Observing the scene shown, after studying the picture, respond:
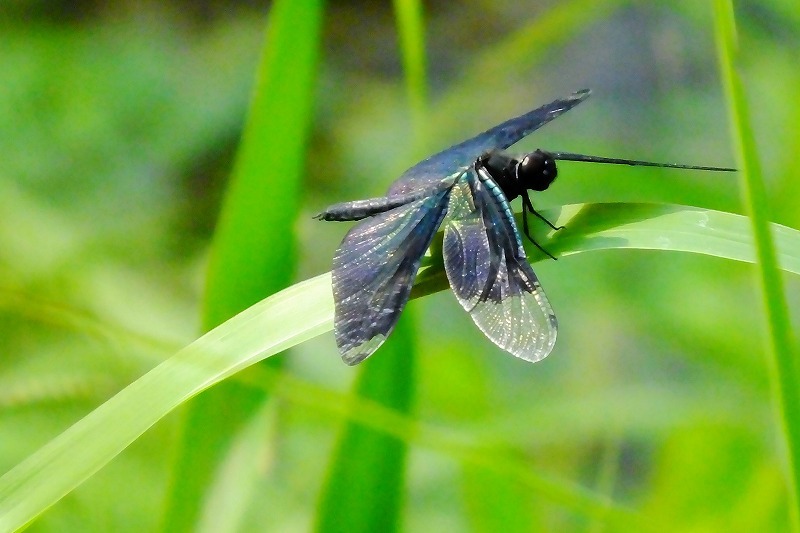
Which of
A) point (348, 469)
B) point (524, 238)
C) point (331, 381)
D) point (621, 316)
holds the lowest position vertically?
point (331, 381)

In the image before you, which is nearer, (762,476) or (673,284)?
(762,476)

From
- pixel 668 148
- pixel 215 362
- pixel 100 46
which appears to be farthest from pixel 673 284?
pixel 100 46

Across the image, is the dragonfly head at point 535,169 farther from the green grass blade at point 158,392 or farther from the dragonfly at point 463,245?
the green grass blade at point 158,392

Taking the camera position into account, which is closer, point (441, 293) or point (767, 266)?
point (767, 266)

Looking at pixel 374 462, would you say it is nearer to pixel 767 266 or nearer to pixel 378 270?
pixel 378 270

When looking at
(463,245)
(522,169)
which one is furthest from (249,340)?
(522,169)

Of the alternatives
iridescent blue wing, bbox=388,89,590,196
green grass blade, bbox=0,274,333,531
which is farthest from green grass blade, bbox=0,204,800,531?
iridescent blue wing, bbox=388,89,590,196

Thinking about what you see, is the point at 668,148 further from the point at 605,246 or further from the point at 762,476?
the point at 605,246
